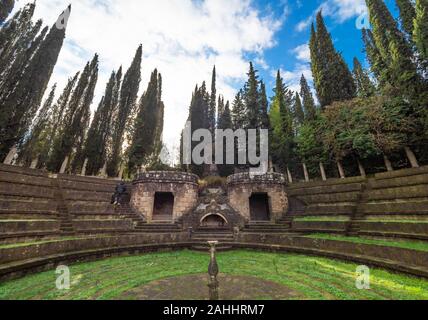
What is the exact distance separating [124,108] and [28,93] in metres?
9.76

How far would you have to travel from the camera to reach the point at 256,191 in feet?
49.2

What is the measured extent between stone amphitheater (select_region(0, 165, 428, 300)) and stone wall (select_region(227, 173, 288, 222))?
2.9 inches

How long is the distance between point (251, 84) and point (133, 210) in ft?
78.3

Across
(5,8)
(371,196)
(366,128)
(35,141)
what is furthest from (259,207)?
(5,8)

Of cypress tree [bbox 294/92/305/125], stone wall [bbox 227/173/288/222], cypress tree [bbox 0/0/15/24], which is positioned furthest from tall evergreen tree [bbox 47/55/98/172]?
cypress tree [bbox 294/92/305/125]

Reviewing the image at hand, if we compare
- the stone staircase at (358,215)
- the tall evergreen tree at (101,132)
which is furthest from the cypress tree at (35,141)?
the stone staircase at (358,215)

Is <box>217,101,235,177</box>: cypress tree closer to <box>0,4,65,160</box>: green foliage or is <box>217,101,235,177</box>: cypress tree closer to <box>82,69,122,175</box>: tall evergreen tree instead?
<box>82,69,122,175</box>: tall evergreen tree

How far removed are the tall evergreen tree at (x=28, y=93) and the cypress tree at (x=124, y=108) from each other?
7.82m

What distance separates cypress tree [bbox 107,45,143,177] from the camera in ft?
81.0

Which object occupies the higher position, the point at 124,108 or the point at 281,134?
the point at 124,108

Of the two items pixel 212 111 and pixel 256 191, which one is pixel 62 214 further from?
pixel 212 111

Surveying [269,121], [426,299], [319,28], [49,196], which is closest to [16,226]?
[49,196]

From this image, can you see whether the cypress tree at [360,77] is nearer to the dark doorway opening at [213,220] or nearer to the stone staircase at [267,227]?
the stone staircase at [267,227]
